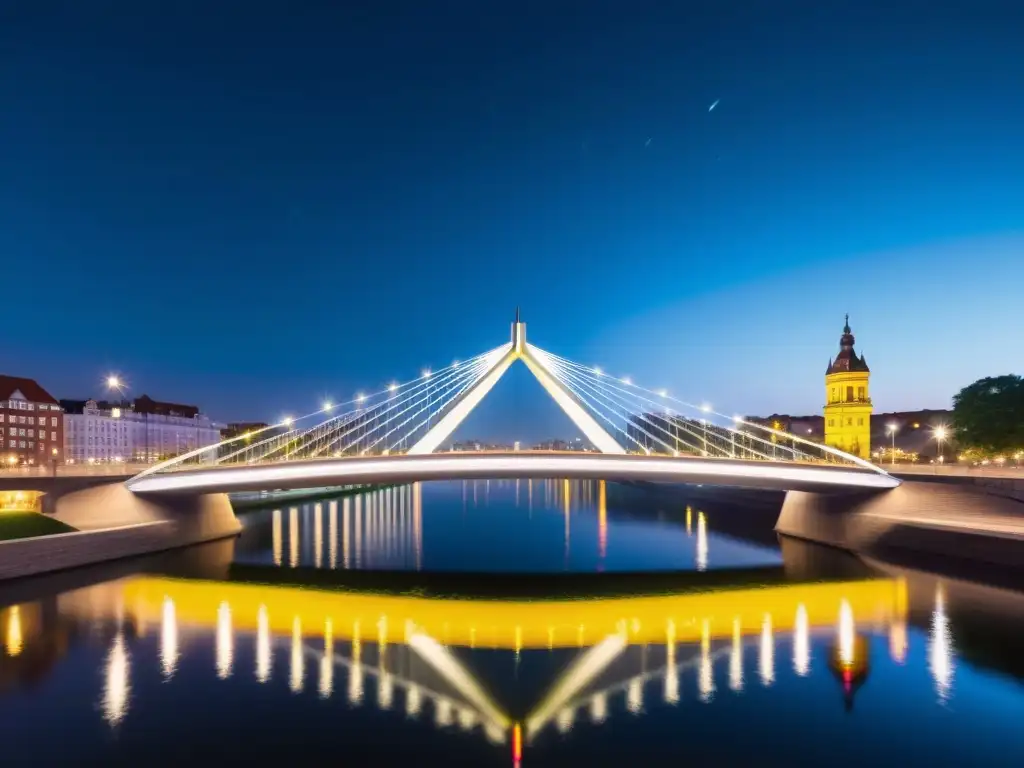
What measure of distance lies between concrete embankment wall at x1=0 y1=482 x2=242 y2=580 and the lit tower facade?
71.5 meters

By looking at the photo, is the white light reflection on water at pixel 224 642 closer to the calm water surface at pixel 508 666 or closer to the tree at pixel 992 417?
the calm water surface at pixel 508 666

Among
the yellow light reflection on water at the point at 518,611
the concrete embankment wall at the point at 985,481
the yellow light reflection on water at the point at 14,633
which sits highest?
the concrete embankment wall at the point at 985,481

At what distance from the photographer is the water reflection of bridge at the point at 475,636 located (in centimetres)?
1379

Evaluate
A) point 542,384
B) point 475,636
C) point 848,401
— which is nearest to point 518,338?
point 542,384

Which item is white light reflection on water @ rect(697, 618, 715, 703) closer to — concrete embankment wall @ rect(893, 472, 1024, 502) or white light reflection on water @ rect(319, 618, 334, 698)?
white light reflection on water @ rect(319, 618, 334, 698)

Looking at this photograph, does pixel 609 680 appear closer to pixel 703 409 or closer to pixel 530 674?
pixel 530 674

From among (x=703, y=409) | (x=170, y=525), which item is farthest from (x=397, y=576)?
(x=703, y=409)

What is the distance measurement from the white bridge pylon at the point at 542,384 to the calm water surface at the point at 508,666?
5.36 meters

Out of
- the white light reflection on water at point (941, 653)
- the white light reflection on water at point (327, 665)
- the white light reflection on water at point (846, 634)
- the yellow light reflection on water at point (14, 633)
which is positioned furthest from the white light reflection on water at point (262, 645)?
the white light reflection on water at point (941, 653)

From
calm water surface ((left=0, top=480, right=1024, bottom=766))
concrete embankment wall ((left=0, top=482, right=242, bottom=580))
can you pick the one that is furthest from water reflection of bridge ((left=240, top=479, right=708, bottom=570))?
concrete embankment wall ((left=0, top=482, right=242, bottom=580))

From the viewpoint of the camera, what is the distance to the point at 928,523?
26719mm

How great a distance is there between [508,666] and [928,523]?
65.4 ft

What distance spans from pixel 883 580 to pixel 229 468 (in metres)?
25.3

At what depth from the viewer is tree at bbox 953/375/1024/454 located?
39500 millimetres
